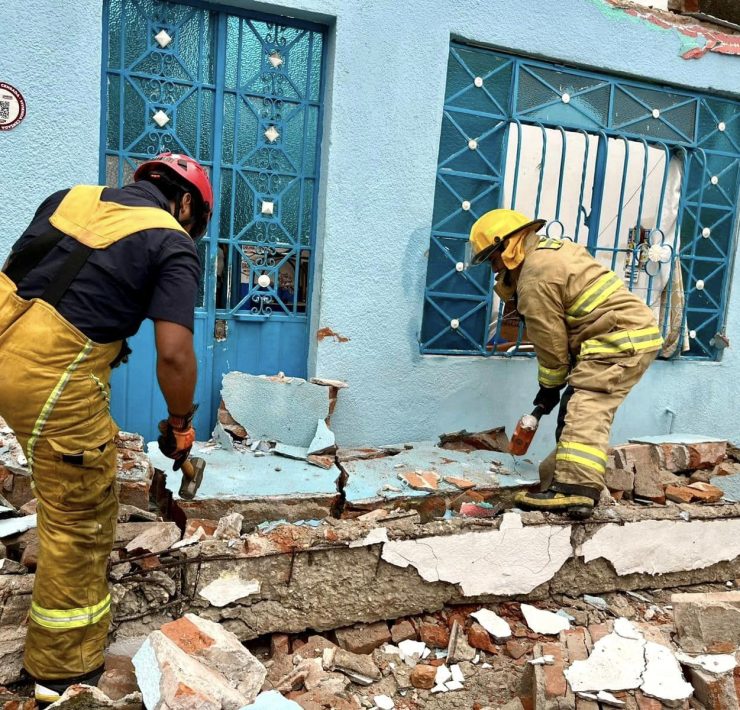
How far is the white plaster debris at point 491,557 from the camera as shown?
10.2 ft

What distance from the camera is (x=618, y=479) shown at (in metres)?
4.09

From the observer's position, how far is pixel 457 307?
479cm

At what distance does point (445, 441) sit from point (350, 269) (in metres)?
1.35

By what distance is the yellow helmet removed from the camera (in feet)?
12.5

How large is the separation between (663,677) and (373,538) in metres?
1.28

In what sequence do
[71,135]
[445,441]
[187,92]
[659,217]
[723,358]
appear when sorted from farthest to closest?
[723,358] → [659,217] → [445,441] → [187,92] → [71,135]

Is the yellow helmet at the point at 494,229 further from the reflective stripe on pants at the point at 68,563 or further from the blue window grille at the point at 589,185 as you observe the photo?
the reflective stripe on pants at the point at 68,563

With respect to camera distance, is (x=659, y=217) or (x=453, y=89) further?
(x=659, y=217)

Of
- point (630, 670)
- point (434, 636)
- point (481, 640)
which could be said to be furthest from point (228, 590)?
point (630, 670)

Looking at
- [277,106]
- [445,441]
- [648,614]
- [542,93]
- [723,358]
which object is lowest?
[648,614]

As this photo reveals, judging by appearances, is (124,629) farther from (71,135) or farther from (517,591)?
(71,135)

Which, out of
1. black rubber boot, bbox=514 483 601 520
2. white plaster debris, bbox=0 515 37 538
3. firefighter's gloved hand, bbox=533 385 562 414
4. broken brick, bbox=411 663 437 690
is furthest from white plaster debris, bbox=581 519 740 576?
white plaster debris, bbox=0 515 37 538

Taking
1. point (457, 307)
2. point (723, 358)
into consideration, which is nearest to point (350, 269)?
point (457, 307)

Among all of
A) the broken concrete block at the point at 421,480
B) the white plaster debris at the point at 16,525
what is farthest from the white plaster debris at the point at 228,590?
the broken concrete block at the point at 421,480
